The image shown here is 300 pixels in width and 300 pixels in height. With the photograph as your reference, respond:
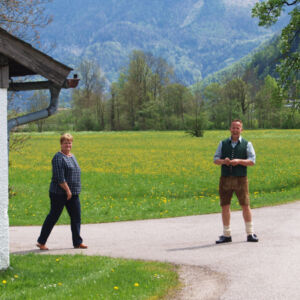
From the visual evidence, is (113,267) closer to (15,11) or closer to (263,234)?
(263,234)

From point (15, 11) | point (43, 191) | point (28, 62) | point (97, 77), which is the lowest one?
point (43, 191)

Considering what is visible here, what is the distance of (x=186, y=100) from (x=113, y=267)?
4290 inches

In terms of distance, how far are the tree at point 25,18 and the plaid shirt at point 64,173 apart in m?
7.42

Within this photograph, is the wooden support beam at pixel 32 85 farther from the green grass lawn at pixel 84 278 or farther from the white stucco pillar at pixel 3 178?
the green grass lawn at pixel 84 278

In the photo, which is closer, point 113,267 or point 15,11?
point 113,267

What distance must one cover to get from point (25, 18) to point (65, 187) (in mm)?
8207

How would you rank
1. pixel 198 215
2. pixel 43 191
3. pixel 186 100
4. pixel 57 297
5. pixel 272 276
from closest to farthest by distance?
pixel 57 297
pixel 272 276
pixel 198 215
pixel 43 191
pixel 186 100

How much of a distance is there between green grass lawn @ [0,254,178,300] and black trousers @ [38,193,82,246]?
2.78 feet

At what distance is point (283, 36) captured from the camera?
2238 cm

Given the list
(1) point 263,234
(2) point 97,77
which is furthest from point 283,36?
(2) point 97,77

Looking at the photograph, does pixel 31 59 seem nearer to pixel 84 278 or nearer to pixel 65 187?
pixel 65 187

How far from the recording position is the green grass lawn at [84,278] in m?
5.90

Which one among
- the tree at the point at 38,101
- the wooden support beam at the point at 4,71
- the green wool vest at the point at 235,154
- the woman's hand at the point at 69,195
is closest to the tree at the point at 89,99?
the tree at the point at 38,101

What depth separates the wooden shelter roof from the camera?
22.5ft
